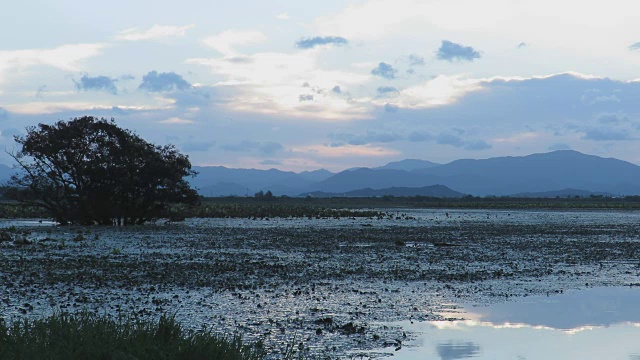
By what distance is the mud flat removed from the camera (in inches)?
664

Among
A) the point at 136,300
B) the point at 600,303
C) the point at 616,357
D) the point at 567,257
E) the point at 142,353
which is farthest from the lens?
the point at 567,257

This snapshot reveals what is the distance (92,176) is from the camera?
62.1m

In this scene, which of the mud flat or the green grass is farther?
the mud flat

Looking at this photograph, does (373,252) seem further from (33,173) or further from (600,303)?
(33,173)

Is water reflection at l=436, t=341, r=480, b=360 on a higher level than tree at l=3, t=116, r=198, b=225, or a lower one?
lower

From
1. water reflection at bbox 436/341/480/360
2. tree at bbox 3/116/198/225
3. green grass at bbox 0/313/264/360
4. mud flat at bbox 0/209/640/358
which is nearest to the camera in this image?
green grass at bbox 0/313/264/360

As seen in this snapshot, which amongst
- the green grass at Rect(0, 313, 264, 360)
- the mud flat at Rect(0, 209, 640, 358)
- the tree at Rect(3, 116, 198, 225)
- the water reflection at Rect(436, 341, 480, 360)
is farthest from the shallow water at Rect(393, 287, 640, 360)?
the tree at Rect(3, 116, 198, 225)

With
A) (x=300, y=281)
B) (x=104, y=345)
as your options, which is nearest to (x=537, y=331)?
(x=300, y=281)

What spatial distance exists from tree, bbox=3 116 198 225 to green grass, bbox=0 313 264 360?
5283 centimetres

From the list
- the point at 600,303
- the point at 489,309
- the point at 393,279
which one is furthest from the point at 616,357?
the point at 393,279

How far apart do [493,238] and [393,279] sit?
27.0 meters

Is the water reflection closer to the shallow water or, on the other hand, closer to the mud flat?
the shallow water

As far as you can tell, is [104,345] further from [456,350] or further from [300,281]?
[300,281]

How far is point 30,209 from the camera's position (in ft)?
317
